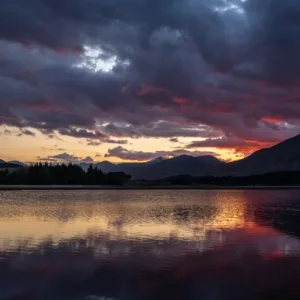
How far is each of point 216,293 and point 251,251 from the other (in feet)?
34.6

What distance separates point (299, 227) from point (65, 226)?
2150 centimetres

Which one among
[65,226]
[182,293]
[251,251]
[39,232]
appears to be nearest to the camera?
[182,293]

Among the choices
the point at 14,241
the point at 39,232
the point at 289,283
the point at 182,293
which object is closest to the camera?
the point at 182,293

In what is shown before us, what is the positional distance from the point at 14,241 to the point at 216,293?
1685 centimetres

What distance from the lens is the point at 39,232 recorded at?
113ft

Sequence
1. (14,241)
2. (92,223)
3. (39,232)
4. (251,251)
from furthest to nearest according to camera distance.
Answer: (92,223)
(39,232)
(14,241)
(251,251)

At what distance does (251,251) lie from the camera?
2725 cm

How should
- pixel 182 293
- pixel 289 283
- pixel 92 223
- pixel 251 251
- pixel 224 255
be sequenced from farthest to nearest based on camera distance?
1. pixel 92 223
2. pixel 251 251
3. pixel 224 255
4. pixel 289 283
5. pixel 182 293

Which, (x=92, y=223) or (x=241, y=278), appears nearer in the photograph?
(x=241, y=278)

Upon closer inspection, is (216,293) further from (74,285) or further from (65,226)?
(65,226)

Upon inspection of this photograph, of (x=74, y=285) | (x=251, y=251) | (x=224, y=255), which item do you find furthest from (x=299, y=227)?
(x=74, y=285)

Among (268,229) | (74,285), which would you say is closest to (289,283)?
(74,285)

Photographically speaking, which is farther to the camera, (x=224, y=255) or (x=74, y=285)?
(x=224, y=255)

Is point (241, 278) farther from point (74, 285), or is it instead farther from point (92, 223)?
point (92, 223)
